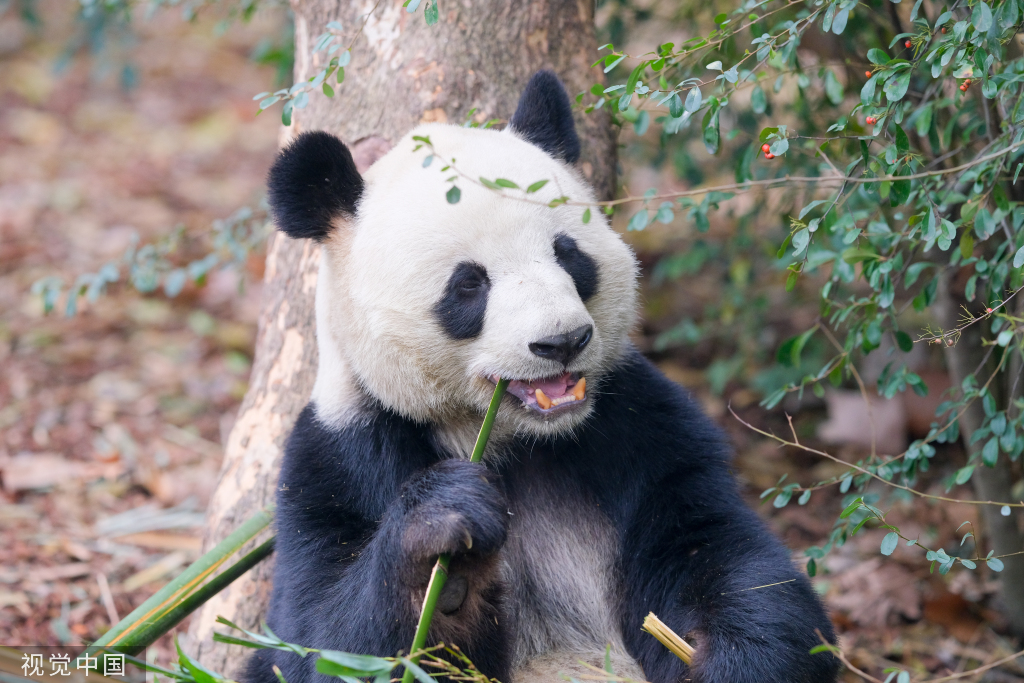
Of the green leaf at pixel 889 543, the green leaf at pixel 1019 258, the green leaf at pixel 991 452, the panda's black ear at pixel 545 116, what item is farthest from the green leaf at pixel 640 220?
the green leaf at pixel 991 452

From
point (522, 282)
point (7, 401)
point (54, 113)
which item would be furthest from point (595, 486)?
point (54, 113)

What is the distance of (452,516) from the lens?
2559 mm

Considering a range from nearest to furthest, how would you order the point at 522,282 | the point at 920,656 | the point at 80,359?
the point at 522,282 < the point at 920,656 < the point at 80,359

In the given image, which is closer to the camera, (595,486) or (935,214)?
Result: (935,214)

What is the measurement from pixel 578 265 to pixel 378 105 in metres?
1.47

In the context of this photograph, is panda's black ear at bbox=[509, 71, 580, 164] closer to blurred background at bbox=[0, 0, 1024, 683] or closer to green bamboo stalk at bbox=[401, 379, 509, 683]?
blurred background at bbox=[0, 0, 1024, 683]

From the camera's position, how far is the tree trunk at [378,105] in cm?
386

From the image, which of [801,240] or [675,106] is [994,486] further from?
[675,106]

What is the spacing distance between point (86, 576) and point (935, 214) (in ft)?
14.0

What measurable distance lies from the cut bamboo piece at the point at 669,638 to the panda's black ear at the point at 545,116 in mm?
1662

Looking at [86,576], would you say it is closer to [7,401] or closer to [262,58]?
[7,401]

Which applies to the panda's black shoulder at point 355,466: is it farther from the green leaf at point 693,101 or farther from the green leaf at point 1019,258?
the green leaf at point 1019,258

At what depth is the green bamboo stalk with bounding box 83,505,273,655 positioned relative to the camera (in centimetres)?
324

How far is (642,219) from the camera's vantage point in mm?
3000
